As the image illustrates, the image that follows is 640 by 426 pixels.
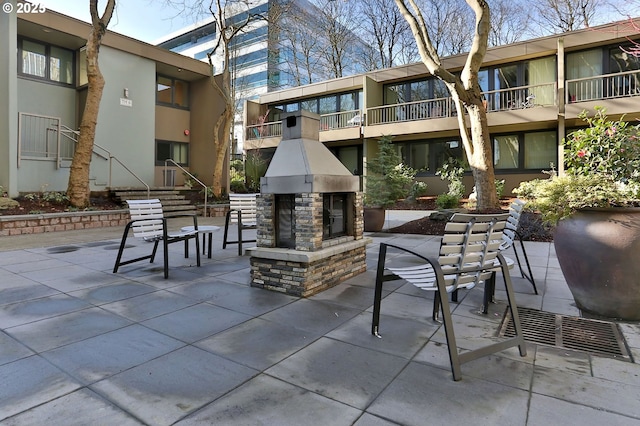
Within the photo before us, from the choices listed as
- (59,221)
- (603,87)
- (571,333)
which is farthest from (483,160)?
(59,221)

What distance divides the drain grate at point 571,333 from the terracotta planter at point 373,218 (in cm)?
568

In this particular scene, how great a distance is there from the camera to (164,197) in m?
12.8

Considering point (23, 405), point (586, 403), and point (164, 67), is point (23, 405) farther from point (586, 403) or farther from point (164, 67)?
point (164, 67)

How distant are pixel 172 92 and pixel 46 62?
456 centimetres

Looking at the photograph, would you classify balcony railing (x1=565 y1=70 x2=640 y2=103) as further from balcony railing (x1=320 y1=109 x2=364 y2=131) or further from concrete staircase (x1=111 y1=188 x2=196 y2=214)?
concrete staircase (x1=111 y1=188 x2=196 y2=214)

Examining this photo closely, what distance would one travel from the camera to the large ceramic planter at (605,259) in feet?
9.84

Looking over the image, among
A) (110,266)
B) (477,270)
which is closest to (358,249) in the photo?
(477,270)

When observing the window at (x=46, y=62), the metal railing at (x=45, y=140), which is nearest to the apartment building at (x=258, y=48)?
the window at (x=46, y=62)

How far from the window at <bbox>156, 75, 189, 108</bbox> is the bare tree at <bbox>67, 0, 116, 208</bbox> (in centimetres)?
554

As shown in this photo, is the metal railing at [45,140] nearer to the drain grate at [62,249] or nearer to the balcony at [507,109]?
the drain grate at [62,249]

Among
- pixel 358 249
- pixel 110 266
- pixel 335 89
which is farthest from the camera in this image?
Result: pixel 335 89

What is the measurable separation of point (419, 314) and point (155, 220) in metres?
3.83

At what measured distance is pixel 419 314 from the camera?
3.36 meters

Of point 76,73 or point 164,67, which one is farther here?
point 164,67
